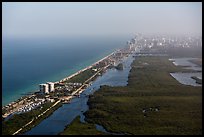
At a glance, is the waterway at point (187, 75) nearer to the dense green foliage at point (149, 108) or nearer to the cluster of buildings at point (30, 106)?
the dense green foliage at point (149, 108)

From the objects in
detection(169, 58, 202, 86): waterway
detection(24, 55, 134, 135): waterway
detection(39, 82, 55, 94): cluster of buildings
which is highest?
detection(169, 58, 202, 86): waterway

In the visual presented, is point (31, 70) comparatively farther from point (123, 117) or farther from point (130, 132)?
point (130, 132)

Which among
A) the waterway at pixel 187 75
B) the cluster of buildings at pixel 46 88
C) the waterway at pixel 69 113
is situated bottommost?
the waterway at pixel 69 113

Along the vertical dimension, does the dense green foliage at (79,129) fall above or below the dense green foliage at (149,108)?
below

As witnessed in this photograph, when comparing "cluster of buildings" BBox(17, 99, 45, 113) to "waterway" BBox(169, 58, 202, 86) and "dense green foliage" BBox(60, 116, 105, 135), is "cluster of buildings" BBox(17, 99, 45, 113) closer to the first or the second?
"dense green foliage" BBox(60, 116, 105, 135)

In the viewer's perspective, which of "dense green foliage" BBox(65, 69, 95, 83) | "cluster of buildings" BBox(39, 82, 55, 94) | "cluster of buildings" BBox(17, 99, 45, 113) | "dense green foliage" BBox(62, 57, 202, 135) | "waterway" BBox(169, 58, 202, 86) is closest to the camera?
"dense green foliage" BBox(62, 57, 202, 135)

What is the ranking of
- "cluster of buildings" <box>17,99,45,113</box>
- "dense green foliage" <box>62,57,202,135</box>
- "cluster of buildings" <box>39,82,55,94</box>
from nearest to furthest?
1. "dense green foliage" <box>62,57,202,135</box>
2. "cluster of buildings" <box>17,99,45,113</box>
3. "cluster of buildings" <box>39,82,55,94</box>

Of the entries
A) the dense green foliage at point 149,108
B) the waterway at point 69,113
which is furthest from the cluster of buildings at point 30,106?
the dense green foliage at point 149,108

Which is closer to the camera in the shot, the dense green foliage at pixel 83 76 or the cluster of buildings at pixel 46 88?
the cluster of buildings at pixel 46 88

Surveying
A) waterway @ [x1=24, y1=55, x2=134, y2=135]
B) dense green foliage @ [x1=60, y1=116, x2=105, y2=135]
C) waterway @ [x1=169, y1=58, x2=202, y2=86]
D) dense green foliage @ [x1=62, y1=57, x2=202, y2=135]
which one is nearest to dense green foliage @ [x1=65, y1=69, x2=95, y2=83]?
waterway @ [x1=24, y1=55, x2=134, y2=135]
